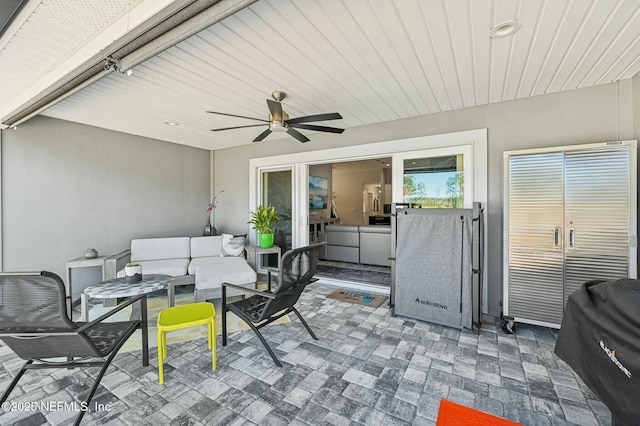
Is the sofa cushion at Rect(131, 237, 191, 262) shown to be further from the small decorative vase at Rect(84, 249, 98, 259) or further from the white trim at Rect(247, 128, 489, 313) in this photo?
the white trim at Rect(247, 128, 489, 313)

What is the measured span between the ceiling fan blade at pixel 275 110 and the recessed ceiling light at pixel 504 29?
1784mm

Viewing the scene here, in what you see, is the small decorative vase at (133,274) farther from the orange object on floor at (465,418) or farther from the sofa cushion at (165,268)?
the orange object on floor at (465,418)

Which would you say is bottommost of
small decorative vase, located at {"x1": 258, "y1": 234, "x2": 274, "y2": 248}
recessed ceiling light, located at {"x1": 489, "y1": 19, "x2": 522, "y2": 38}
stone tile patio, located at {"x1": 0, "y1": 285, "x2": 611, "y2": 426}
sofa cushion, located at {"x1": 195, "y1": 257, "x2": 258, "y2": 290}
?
stone tile patio, located at {"x1": 0, "y1": 285, "x2": 611, "y2": 426}

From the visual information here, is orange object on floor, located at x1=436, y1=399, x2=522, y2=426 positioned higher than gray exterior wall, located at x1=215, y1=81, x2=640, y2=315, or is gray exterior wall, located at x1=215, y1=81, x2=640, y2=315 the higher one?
gray exterior wall, located at x1=215, y1=81, x2=640, y2=315

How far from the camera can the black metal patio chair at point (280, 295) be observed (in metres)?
2.32

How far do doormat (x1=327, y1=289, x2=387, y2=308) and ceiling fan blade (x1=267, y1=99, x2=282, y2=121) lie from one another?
2.64 meters

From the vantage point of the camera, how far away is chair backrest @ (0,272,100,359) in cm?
152

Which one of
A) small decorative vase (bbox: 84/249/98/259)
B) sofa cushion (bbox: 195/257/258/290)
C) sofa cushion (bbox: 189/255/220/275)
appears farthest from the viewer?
sofa cushion (bbox: 189/255/220/275)

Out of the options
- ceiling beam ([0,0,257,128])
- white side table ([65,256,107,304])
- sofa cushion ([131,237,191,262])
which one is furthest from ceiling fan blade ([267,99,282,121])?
white side table ([65,256,107,304])

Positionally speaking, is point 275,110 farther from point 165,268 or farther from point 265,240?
point 165,268

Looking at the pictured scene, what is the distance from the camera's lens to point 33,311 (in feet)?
5.12

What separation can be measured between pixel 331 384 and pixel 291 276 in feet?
2.93

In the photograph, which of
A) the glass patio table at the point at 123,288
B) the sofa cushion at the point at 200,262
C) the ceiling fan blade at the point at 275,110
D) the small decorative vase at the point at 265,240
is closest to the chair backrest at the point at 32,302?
the glass patio table at the point at 123,288

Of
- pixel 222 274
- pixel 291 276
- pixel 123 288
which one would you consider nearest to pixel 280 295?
pixel 291 276
